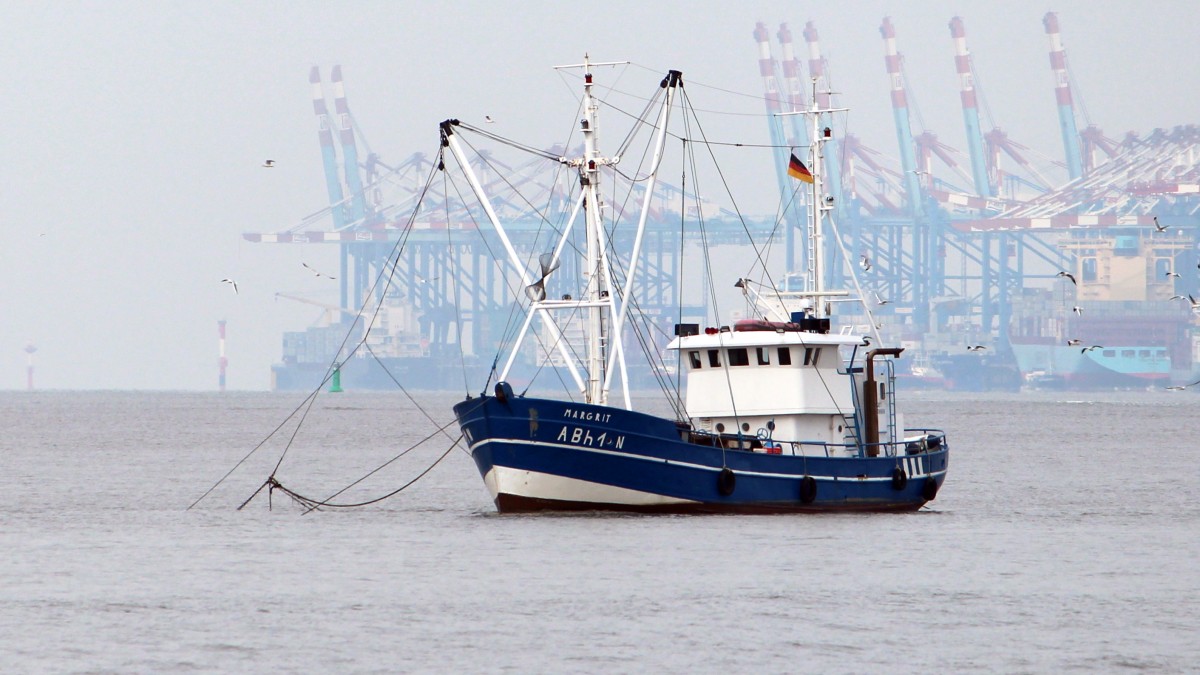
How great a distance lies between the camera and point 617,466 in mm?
47250

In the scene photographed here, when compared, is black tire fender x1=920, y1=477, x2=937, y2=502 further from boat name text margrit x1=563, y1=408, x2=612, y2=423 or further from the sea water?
boat name text margrit x1=563, y1=408, x2=612, y2=423

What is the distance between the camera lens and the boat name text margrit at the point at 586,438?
4656 cm

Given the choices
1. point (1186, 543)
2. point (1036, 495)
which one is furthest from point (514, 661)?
point (1036, 495)

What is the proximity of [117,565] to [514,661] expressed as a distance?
15.9 metres

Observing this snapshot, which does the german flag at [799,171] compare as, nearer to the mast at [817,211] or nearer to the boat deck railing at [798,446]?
the mast at [817,211]

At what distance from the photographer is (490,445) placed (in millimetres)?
47719

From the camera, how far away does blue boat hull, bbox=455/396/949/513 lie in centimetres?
4666

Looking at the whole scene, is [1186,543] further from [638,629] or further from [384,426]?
[384,426]

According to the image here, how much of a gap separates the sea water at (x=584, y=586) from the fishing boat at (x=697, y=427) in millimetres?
814

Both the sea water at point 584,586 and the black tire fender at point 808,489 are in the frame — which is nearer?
the sea water at point 584,586

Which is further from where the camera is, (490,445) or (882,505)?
(882,505)

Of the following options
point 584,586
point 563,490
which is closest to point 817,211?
point 563,490

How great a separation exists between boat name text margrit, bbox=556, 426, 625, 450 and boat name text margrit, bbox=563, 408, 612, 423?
0.99ft

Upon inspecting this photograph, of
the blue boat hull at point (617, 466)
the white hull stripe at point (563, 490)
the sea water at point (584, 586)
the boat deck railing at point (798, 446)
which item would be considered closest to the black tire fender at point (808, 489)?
the blue boat hull at point (617, 466)
